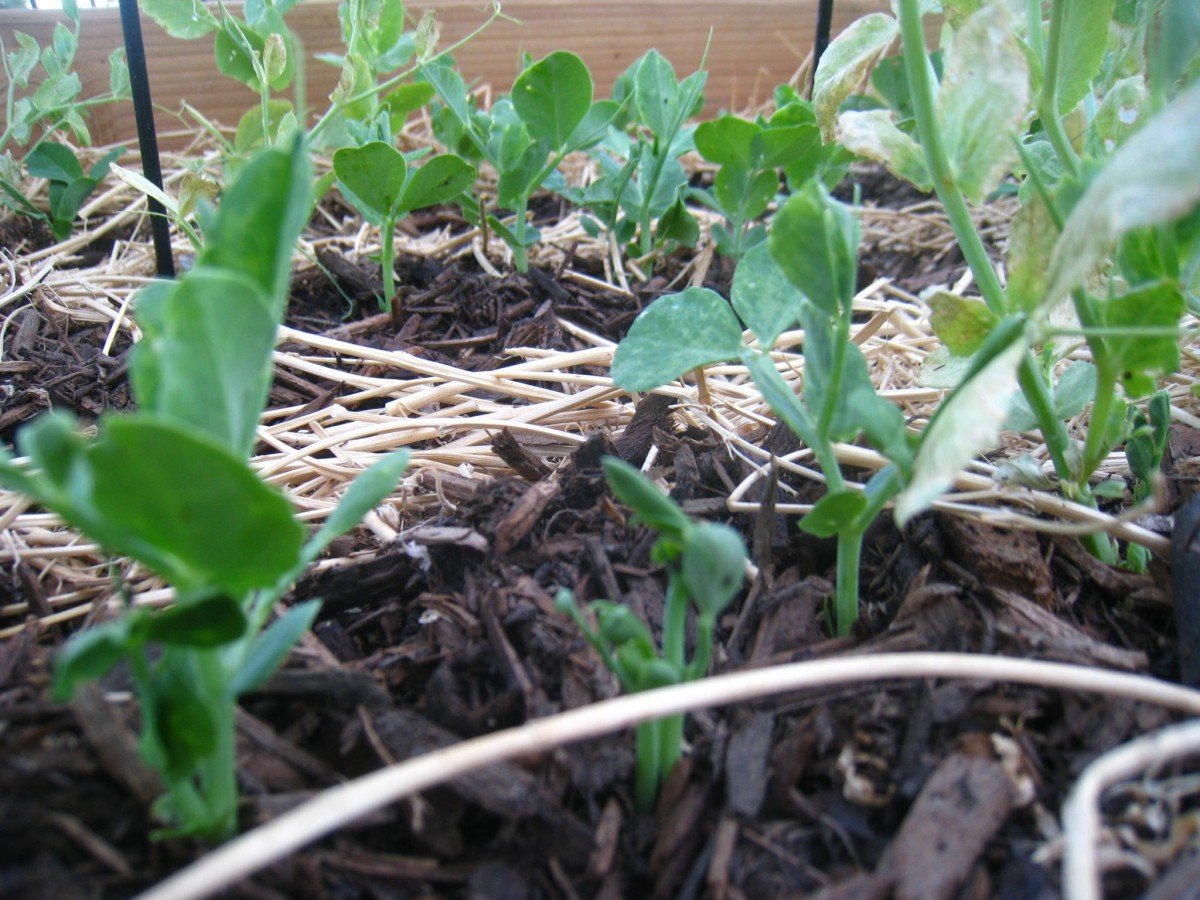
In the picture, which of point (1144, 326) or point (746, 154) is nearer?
point (1144, 326)

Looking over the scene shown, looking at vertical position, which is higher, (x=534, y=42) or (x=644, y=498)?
(x=534, y=42)

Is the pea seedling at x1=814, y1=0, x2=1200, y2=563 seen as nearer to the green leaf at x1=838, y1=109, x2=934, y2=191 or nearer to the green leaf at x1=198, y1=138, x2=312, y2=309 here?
the green leaf at x1=838, y1=109, x2=934, y2=191

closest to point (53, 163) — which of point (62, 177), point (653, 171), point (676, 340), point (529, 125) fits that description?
point (62, 177)

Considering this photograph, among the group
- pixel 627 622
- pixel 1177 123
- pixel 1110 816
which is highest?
pixel 1177 123

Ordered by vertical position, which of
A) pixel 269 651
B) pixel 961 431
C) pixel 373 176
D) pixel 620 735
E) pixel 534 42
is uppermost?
pixel 534 42

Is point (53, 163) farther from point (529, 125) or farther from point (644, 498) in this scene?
point (644, 498)

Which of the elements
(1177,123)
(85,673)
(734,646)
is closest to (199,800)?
(85,673)

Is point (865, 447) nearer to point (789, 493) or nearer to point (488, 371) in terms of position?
point (789, 493)

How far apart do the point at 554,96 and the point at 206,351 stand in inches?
36.5

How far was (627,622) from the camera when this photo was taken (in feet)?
1.62

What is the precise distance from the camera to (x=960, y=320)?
0.69 meters

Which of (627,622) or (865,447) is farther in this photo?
(865,447)

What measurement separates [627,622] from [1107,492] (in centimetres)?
44

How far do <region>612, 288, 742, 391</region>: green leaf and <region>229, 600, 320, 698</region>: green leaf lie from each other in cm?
30
